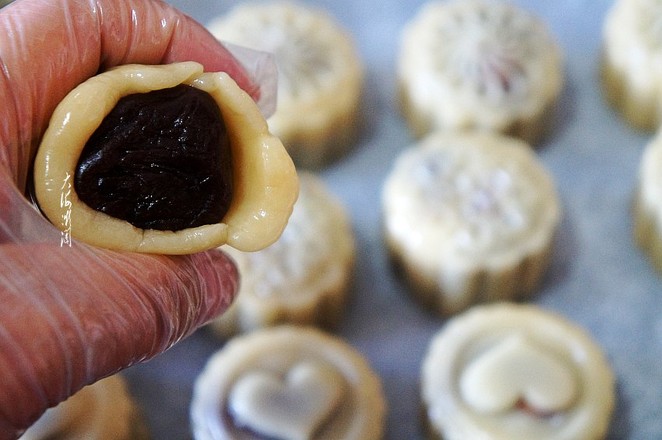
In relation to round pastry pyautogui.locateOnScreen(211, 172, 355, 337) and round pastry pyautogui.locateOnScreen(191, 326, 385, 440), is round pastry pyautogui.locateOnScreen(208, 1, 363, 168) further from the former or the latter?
round pastry pyautogui.locateOnScreen(191, 326, 385, 440)

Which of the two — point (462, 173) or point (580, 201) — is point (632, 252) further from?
point (462, 173)

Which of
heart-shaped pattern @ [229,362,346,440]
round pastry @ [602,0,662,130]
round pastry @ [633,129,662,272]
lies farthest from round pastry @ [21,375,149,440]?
round pastry @ [602,0,662,130]

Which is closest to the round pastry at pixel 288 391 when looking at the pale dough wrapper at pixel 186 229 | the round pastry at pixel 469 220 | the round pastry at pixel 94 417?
the round pastry at pixel 94 417

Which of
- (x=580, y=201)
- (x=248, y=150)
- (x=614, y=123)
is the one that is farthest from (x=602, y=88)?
(x=248, y=150)

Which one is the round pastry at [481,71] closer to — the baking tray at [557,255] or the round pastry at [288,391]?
the baking tray at [557,255]

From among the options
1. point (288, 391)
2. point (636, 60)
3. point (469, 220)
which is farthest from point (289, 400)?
point (636, 60)

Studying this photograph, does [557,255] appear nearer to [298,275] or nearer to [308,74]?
[298,275]
